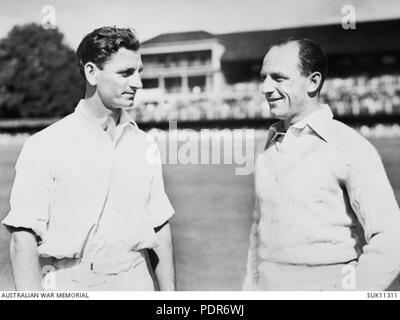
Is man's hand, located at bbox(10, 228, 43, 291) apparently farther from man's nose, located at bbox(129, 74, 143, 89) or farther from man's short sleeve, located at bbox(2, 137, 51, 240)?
man's nose, located at bbox(129, 74, 143, 89)

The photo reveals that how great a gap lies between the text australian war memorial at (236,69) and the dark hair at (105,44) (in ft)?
1.21

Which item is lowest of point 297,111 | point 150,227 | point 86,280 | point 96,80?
point 86,280

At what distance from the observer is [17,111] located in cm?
275

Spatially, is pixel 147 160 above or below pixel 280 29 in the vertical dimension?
below

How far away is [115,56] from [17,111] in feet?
3.45

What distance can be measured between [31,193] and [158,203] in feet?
1.47

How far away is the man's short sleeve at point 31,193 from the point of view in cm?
169

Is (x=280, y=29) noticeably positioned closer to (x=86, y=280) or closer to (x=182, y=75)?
(x=182, y=75)

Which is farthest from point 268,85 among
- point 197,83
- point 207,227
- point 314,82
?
point 207,227

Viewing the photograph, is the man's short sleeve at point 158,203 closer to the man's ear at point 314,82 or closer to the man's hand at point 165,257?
the man's hand at point 165,257

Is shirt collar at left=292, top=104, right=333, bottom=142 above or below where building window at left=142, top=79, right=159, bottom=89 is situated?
below

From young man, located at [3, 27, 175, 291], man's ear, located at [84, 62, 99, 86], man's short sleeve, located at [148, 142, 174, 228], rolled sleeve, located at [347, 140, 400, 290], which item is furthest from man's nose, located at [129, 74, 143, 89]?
rolled sleeve, located at [347, 140, 400, 290]

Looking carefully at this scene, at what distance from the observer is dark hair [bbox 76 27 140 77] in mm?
1900
